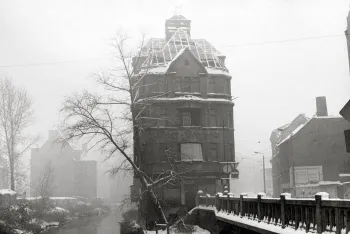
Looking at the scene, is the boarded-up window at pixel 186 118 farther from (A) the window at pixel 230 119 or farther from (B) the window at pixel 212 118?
(A) the window at pixel 230 119

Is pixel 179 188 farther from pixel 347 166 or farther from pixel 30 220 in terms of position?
pixel 347 166

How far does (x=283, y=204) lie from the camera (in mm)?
13344

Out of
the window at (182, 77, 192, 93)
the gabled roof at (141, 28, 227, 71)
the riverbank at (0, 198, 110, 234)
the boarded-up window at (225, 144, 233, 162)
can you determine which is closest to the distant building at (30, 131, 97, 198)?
the riverbank at (0, 198, 110, 234)

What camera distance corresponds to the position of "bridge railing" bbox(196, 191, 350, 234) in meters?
9.90

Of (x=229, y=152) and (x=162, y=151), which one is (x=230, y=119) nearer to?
(x=229, y=152)

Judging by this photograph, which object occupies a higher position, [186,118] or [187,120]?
[186,118]

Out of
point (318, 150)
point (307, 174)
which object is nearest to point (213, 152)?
point (307, 174)

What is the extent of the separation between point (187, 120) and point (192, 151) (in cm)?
308

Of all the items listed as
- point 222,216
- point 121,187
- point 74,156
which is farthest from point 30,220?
point 121,187

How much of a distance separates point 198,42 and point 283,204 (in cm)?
3654

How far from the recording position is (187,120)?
139 feet

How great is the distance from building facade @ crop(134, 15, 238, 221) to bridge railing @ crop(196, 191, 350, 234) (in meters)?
21.3

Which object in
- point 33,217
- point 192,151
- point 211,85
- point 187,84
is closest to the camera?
point 192,151

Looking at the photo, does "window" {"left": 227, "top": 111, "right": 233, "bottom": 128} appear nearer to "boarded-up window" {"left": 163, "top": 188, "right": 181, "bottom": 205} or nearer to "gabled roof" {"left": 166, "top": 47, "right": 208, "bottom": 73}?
"gabled roof" {"left": 166, "top": 47, "right": 208, "bottom": 73}
